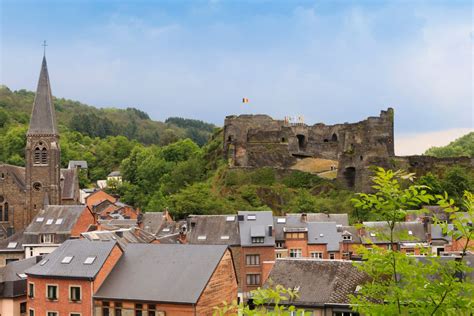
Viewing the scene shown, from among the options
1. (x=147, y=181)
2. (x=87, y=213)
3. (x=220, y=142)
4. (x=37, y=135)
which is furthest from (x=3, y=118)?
(x=87, y=213)

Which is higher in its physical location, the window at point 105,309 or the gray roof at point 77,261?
the gray roof at point 77,261

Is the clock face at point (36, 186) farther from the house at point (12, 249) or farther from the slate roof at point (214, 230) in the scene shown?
the slate roof at point (214, 230)

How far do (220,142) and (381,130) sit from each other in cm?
2665

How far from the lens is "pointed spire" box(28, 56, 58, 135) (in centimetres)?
7200

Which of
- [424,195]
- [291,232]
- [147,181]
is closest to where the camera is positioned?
[424,195]

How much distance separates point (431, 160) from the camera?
269 feet

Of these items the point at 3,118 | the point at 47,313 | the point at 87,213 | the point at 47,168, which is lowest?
the point at 47,313

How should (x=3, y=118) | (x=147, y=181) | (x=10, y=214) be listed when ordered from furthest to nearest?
(x=3, y=118) < (x=147, y=181) < (x=10, y=214)

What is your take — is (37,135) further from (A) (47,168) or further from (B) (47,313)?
(B) (47,313)

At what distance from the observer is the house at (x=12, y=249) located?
57750 millimetres

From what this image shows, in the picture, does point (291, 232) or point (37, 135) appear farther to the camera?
point (37, 135)

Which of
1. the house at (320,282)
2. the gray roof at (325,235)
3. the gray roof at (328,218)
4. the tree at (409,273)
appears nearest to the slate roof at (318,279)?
the house at (320,282)

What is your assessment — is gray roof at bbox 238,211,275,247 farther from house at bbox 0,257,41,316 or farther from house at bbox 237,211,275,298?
house at bbox 0,257,41,316

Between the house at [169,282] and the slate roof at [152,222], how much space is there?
27571mm
